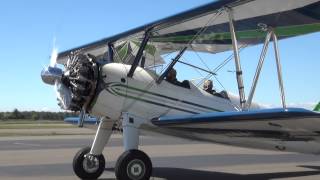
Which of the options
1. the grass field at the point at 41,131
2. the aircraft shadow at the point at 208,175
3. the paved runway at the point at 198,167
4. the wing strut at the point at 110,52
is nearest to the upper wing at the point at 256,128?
the aircraft shadow at the point at 208,175

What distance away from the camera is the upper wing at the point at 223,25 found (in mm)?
9250

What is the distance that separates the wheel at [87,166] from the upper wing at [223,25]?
2.60m

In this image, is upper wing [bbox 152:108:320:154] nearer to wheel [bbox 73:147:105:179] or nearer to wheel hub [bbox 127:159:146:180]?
wheel hub [bbox 127:159:146:180]

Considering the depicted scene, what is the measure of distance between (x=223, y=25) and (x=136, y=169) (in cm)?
365

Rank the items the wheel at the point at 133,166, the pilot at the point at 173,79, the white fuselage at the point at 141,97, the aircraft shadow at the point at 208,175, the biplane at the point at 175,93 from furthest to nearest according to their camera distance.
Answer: the aircraft shadow at the point at 208,175 < the pilot at the point at 173,79 < the white fuselage at the point at 141,97 < the biplane at the point at 175,93 < the wheel at the point at 133,166

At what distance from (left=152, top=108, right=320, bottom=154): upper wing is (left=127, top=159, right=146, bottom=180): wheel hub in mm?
978

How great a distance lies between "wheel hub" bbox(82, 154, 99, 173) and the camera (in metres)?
10.1

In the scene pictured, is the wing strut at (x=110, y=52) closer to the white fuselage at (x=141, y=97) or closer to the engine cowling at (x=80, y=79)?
the white fuselage at (x=141, y=97)

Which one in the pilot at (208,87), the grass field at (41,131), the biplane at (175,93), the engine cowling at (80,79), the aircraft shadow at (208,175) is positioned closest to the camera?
the biplane at (175,93)

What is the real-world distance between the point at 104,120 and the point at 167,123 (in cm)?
160

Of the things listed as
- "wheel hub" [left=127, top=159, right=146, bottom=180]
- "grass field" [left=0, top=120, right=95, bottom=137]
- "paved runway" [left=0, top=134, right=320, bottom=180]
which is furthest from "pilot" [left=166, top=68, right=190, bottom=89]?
"grass field" [left=0, top=120, right=95, bottom=137]

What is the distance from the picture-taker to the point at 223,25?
1018 centimetres

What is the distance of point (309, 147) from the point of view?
33.8 ft

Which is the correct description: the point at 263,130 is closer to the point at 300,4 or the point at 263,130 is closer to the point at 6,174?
the point at 300,4
